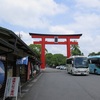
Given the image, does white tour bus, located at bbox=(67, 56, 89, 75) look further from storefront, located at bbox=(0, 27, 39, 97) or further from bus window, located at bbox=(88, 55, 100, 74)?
storefront, located at bbox=(0, 27, 39, 97)

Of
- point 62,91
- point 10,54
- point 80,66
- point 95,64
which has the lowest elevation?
point 62,91

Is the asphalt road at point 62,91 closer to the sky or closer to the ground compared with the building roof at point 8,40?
closer to the ground

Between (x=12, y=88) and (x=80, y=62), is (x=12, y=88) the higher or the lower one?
the lower one

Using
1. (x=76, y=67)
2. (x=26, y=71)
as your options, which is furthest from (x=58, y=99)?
(x=76, y=67)

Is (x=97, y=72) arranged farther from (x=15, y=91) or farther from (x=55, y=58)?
(x=55, y=58)

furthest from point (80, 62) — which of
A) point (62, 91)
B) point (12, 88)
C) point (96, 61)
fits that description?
point (12, 88)

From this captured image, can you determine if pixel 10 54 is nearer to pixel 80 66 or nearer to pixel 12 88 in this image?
pixel 12 88

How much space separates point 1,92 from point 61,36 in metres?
46.4

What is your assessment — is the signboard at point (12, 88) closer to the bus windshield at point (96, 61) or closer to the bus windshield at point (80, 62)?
the bus windshield at point (80, 62)

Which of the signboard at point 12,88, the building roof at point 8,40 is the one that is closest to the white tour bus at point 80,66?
the building roof at point 8,40

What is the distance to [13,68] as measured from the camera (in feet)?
57.5

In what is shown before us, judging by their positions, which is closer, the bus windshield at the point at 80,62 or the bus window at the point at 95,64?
the bus windshield at the point at 80,62

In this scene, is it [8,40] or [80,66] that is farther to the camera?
[80,66]

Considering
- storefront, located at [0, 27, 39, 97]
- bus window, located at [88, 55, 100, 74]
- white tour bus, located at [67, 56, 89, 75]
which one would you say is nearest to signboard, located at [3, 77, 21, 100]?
storefront, located at [0, 27, 39, 97]
